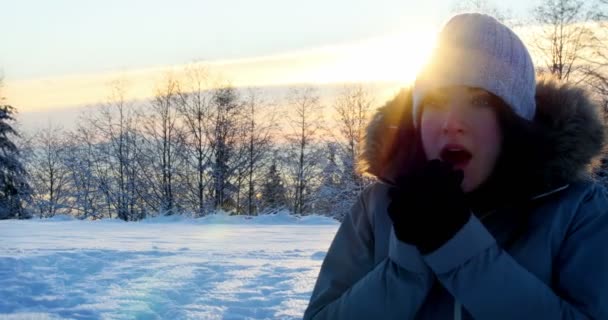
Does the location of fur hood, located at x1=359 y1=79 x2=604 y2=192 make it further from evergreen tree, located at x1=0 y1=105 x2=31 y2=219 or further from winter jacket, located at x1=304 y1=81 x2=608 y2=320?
evergreen tree, located at x1=0 y1=105 x2=31 y2=219

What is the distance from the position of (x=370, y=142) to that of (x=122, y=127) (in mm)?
33370

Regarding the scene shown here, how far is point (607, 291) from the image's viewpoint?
1.21 metres

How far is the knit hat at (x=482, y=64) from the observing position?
4.58ft

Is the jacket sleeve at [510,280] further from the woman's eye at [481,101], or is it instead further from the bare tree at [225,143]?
the bare tree at [225,143]

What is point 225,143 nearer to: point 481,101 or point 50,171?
point 50,171

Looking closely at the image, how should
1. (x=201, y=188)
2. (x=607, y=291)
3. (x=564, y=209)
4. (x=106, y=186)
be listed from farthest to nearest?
(x=106, y=186) → (x=201, y=188) → (x=564, y=209) → (x=607, y=291)

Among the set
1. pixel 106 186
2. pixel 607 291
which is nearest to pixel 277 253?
pixel 607 291

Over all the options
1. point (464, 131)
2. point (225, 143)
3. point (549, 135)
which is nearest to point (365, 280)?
point (464, 131)

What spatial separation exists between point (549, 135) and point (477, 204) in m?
0.23

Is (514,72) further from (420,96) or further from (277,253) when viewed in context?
(277,253)

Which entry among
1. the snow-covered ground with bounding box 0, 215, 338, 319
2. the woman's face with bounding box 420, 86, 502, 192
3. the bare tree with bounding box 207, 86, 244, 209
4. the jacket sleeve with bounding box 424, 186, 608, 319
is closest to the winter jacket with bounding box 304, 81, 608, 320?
the jacket sleeve with bounding box 424, 186, 608, 319

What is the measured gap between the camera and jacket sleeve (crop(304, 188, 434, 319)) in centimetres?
129

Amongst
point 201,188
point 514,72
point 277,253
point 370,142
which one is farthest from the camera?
point 201,188

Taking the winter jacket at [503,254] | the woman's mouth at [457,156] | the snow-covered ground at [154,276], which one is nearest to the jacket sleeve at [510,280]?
the winter jacket at [503,254]
